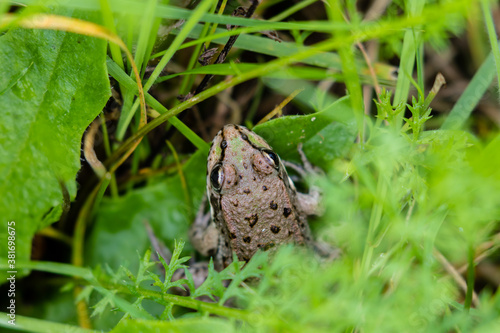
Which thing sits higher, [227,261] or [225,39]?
[225,39]

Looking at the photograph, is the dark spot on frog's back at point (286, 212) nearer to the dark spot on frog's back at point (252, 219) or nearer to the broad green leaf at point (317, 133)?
the dark spot on frog's back at point (252, 219)

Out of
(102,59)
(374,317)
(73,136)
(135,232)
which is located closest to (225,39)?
(102,59)

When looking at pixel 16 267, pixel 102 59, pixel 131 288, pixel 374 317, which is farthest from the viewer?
pixel 16 267

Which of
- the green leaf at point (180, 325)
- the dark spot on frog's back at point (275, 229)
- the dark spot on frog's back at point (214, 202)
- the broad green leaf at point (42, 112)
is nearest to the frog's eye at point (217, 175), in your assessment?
the dark spot on frog's back at point (214, 202)

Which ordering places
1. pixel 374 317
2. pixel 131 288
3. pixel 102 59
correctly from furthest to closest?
1. pixel 102 59
2. pixel 131 288
3. pixel 374 317

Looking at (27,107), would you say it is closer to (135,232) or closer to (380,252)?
(135,232)

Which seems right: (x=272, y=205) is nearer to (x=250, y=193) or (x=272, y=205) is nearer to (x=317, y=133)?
(x=250, y=193)
